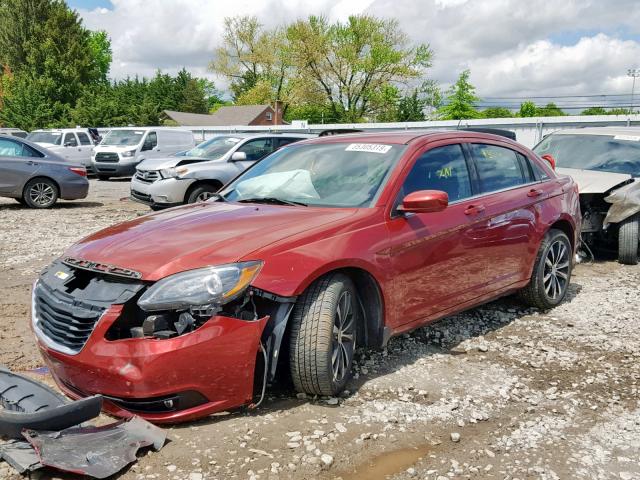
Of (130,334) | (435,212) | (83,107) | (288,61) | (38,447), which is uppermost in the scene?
(288,61)

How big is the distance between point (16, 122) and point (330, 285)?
2082 inches

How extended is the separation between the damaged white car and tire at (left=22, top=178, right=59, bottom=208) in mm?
9757

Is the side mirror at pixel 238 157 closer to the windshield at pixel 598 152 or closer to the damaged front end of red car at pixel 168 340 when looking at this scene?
the windshield at pixel 598 152

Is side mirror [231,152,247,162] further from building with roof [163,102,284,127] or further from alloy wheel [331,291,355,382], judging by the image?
building with roof [163,102,284,127]

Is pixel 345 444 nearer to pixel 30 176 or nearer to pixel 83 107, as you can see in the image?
pixel 30 176

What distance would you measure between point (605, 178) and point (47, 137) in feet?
67.8

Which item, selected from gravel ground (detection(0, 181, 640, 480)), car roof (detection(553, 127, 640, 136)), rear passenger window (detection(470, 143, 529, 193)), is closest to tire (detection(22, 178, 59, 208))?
gravel ground (detection(0, 181, 640, 480))

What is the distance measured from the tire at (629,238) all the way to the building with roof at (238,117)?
58100 millimetres

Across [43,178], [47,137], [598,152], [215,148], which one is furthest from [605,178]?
[47,137]

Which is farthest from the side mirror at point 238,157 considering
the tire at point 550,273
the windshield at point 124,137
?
the windshield at point 124,137

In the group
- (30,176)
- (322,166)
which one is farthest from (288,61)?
(322,166)

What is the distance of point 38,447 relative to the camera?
2717 millimetres

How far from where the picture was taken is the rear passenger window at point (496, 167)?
15.9 ft

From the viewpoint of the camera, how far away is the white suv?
73.3 ft
